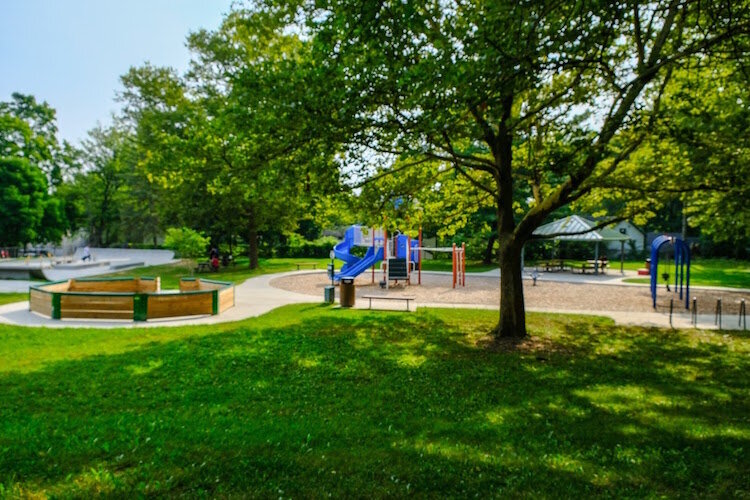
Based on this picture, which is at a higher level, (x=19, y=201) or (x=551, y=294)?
(x=19, y=201)

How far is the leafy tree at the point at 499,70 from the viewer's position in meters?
6.31

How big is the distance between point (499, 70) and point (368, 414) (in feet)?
16.8

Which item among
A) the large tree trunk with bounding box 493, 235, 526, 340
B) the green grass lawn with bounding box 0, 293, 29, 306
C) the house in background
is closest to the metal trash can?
the large tree trunk with bounding box 493, 235, 526, 340

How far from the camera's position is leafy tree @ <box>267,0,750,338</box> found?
631cm

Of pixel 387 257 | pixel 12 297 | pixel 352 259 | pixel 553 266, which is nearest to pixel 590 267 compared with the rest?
pixel 553 266

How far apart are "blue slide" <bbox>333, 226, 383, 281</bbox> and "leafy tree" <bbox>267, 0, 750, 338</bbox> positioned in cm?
1267

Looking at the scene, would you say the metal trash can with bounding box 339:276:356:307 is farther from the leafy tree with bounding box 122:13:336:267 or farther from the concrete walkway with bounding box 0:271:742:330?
the leafy tree with bounding box 122:13:336:267

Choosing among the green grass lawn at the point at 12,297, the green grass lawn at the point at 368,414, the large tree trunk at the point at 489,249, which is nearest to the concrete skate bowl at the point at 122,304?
the green grass lawn at the point at 368,414

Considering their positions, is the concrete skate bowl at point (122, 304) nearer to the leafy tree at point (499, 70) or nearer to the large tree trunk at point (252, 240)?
the leafy tree at point (499, 70)

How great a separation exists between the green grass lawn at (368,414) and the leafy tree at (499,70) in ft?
10.9

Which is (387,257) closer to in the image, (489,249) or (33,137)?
(489,249)

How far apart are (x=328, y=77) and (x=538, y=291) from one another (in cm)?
1654

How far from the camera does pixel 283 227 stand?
33125 mm

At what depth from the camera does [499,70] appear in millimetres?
6312
